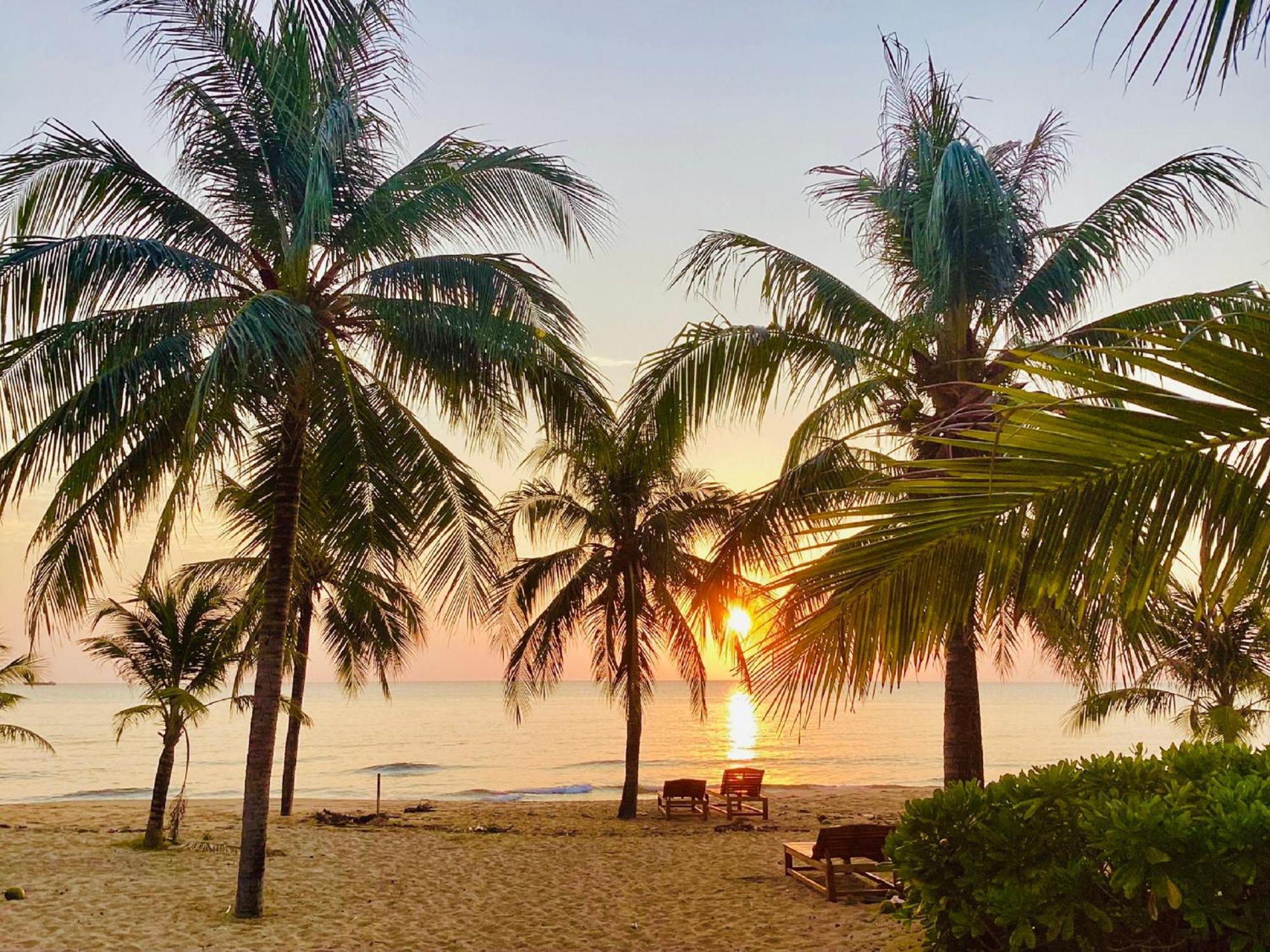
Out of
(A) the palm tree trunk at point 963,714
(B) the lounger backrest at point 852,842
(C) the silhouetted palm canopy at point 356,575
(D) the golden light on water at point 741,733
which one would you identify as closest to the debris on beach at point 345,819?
(C) the silhouetted palm canopy at point 356,575

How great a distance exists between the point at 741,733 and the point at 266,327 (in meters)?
65.1

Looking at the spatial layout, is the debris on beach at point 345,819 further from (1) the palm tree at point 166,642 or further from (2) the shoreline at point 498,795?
(2) the shoreline at point 498,795

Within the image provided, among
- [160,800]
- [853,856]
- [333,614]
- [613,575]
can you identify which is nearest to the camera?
[853,856]

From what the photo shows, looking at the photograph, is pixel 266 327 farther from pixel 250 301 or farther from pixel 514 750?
pixel 514 750

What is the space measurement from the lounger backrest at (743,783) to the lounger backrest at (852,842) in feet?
27.6

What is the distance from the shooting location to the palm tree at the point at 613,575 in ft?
55.6

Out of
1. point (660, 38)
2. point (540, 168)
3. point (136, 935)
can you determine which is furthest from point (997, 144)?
point (136, 935)

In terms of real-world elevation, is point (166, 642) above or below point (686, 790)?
above

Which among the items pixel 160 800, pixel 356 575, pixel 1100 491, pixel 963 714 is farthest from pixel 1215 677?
pixel 160 800

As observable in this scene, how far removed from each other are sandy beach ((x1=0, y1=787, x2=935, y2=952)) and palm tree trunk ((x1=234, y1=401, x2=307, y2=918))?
44 cm

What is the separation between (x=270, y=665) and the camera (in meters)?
8.95

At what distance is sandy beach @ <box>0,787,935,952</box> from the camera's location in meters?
8.34

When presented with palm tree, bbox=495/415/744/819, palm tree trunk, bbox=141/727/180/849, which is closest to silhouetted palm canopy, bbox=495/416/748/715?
palm tree, bbox=495/415/744/819

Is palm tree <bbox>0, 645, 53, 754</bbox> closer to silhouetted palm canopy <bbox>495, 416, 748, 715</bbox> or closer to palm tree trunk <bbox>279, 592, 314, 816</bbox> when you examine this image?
palm tree trunk <bbox>279, 592, 314, 816</bbox>
